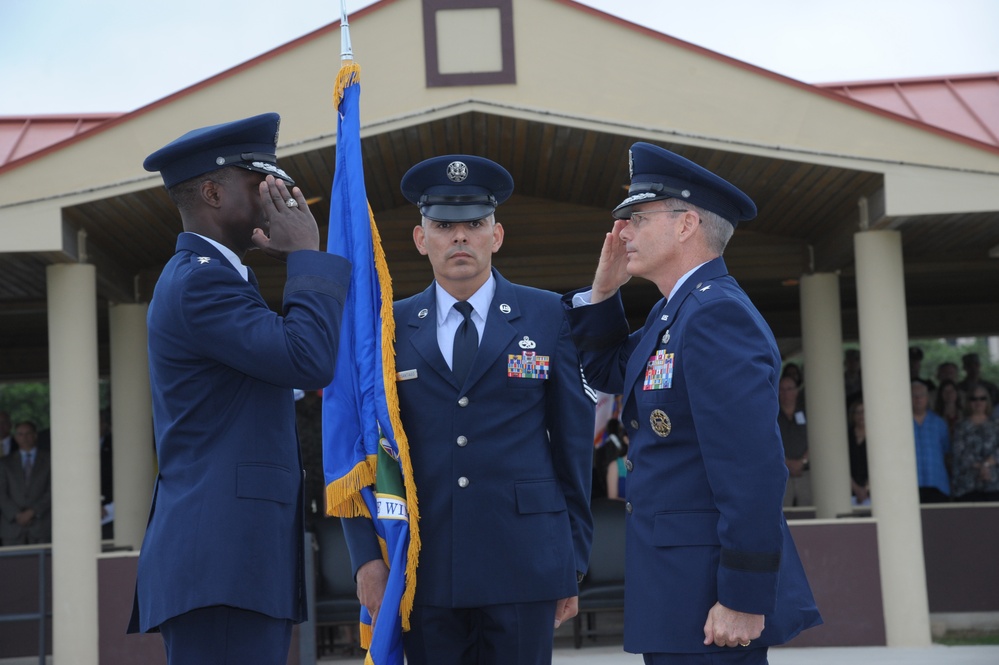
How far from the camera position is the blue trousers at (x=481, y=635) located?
343cm

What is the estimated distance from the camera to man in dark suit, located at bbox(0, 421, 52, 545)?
10.4 meters

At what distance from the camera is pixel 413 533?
347 centimetres

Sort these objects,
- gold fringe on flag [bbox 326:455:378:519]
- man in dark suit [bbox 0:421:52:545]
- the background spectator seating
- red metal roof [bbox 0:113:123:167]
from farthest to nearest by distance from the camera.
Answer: man in dark suit [bbox 0:421:52:545] < red metal roof [bbox 0:113:123:167] < the background spectator seating < gold fringe on flag [bbox 326:455:378:519]

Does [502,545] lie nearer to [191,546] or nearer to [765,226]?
[191,546]

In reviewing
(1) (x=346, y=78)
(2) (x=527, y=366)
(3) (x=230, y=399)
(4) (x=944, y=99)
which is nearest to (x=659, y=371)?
(2) (x=527, y=366)

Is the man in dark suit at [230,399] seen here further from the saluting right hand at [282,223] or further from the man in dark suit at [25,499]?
the man in dark suit at [25,499]

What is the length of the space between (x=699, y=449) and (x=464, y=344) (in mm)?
913

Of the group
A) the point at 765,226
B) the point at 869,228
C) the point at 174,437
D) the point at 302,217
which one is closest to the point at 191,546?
the point at 174,437

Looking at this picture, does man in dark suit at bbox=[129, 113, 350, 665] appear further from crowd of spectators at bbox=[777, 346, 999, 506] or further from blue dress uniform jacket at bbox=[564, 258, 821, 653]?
crowd of spectators at bbox=[777, 346, 999, 506]

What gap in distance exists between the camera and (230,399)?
2.97 metres

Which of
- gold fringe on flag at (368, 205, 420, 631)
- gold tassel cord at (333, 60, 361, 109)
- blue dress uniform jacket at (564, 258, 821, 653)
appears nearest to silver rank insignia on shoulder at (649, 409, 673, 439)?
blue dress uniform jacket at (564, 258, 821, 653)

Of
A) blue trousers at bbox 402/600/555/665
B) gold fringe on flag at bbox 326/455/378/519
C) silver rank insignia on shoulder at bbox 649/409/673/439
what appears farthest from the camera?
gold fringe on flag at bbox 326/455/378/519

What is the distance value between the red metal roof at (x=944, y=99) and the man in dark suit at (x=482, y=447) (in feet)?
20.1

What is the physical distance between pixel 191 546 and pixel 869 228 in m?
6.77
